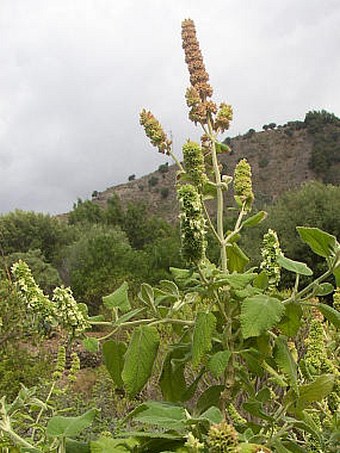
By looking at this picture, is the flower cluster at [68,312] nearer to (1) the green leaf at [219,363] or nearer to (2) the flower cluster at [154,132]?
(1) the green leaf at [219,363]

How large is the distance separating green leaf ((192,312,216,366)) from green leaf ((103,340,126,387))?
10.4 inches

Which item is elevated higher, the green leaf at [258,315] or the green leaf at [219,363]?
the green leaf at [258,315]

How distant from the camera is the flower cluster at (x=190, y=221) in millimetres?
1038

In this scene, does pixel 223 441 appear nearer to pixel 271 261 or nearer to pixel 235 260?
pixel 271 261

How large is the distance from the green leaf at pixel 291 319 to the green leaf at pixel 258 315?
0.10 meters

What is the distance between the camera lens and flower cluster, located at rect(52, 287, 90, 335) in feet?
3.78

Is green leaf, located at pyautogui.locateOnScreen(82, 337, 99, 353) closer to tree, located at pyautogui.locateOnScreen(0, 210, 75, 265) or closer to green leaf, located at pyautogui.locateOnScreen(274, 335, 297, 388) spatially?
green leaf, located at pyautogui.locateOnScreen(274, 335, 297, 388)

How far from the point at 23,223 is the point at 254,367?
Result: 33.2m

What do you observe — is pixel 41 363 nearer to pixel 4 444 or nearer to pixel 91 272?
pixel 4 444

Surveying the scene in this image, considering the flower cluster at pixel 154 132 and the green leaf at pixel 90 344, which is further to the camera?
the flower cluster at pixel 154 132

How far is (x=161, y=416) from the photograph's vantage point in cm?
100

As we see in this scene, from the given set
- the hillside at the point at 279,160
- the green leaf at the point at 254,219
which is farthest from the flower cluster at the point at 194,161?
the hillside at the point at 279,160

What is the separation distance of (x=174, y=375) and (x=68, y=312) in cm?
31

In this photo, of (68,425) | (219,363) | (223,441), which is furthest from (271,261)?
(223,441)
